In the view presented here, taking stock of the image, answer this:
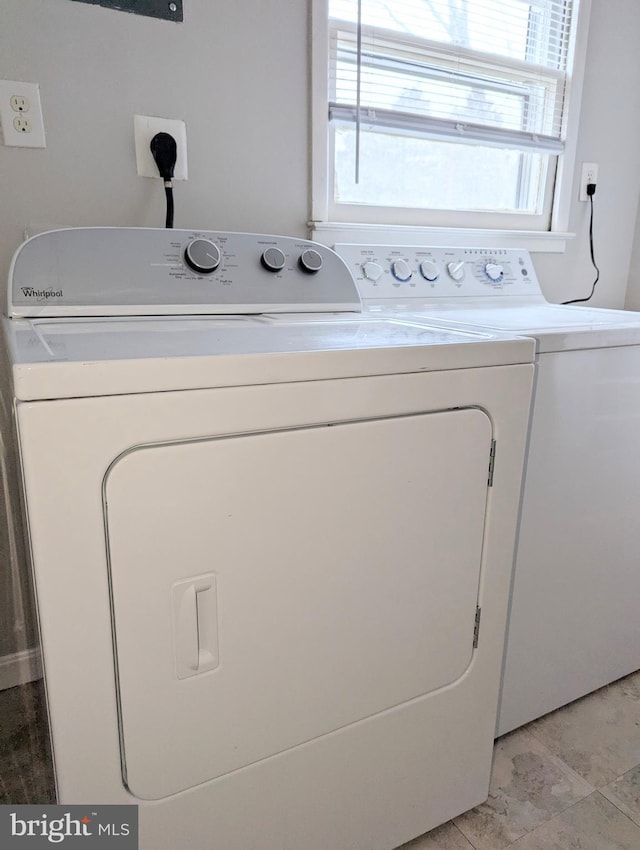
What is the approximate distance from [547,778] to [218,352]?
1.17m

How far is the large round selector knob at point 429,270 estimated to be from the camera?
1.49 metres

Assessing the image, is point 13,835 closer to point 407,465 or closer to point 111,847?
point 111,847

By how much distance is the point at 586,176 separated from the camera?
196 cm

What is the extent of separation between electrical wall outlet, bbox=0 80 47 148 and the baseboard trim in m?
1.21

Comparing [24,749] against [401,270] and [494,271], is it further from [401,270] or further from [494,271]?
[494,271]

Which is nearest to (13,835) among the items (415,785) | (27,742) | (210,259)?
(27,742)

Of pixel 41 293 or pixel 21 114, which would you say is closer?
pixel 41 293

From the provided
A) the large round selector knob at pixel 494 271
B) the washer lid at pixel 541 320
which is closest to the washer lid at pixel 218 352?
the washer lid at pixel 541 320

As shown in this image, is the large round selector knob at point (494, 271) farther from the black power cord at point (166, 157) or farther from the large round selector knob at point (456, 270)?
the black power cord at point (166, 157)

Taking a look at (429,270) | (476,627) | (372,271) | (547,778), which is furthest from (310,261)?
(547,778)

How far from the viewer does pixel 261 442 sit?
0.71 meters

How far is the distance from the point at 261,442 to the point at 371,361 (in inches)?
7.4
